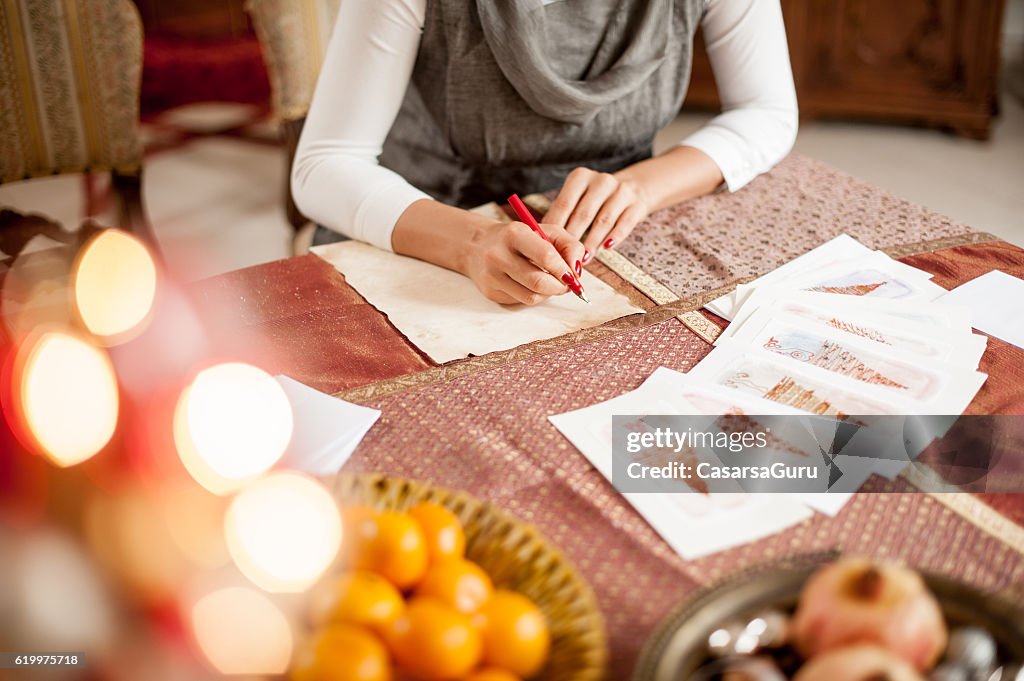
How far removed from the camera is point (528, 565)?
2.07ft

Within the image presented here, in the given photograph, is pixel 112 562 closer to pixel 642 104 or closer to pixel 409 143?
pixel 409 143

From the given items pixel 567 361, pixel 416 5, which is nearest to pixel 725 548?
pixel 567 361

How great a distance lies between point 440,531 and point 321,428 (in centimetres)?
29

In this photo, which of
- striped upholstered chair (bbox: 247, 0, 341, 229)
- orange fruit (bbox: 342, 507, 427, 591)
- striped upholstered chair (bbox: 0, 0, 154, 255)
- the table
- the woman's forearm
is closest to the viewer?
orange fruit (bbox: 342, 507, 427, 591)

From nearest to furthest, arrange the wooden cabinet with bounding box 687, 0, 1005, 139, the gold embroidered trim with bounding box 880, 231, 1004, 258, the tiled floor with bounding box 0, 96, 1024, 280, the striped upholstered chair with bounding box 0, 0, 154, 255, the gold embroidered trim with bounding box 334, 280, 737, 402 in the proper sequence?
the gold embroidered trim with bounding box 334, 280, 737, 402 < the gold embroidered trim with bounding box 880, 231, 1004, 258 < the striped upholstered chair with bounding box 0, 0, 154, 255 < the tiled floor with bounding box 0, 96, 1024, 280 < the wooden cabinet with bounding box 687, 0, 1005, 139

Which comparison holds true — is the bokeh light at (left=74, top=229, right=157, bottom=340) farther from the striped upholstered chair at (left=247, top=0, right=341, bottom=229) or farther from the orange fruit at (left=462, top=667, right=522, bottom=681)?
the orange fruit at (left=462, top=667, right=522, bottom=681)

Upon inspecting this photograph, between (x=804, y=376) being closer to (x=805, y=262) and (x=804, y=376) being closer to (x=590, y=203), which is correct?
(x=805, y=262)

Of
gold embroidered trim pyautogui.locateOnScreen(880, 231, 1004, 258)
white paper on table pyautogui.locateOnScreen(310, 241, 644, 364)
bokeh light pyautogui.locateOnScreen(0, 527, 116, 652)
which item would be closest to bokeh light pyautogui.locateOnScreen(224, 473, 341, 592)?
bokeh light pyautogui.locateOnScreen(0, 527, 116, 652)

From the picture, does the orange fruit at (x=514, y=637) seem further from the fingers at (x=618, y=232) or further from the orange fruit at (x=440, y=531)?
the fingers at (x=618, y=232)

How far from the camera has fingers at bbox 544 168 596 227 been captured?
4.14 ft

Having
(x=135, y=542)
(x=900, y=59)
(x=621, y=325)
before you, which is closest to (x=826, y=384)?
(x=621, y=325)

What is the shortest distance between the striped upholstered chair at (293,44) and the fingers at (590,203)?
3.02 feet

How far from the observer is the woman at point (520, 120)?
1269 mm

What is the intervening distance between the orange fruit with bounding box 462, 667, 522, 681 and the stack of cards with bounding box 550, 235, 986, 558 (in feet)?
0.74
